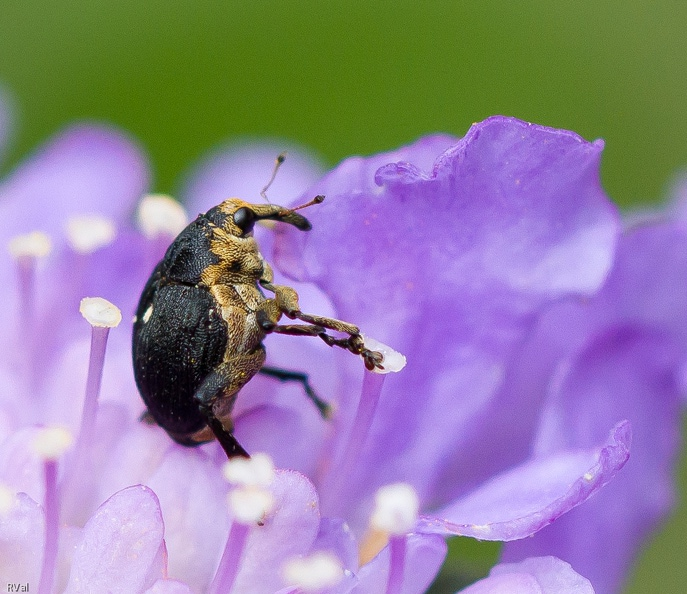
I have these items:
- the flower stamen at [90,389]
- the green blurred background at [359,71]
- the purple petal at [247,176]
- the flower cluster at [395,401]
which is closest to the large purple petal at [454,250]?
the flower cluster at [395,401]

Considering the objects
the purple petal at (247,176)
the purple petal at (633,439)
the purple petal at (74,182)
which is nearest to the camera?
the purple petal at (633,439)

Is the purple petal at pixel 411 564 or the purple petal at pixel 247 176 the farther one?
the purple petal at pixel 247 176

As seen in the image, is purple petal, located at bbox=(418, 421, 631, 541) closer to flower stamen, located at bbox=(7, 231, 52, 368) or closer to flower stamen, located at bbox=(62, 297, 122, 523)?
flower stamen, located at bbox=(62, 297, 122, 523)

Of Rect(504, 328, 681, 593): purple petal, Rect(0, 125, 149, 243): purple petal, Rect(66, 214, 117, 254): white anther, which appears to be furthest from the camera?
Rect(0, 125, 149, 243): purple petal

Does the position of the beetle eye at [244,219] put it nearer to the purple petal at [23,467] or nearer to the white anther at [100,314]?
the white anther at [100,314]

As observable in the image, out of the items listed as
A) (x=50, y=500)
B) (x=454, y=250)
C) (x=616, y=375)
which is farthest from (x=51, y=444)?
(x=616, y=375)

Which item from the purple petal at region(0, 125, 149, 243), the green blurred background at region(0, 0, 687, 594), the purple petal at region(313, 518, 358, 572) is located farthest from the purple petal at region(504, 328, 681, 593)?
the green blurred background at region(0, 0, 687, 594)

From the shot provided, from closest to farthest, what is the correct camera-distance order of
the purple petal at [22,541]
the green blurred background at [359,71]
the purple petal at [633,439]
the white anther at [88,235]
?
the purple petal at [22,541] → the purple petal at [633,439] → the white anther at [88,235] → the green blurred background at [359,71]
